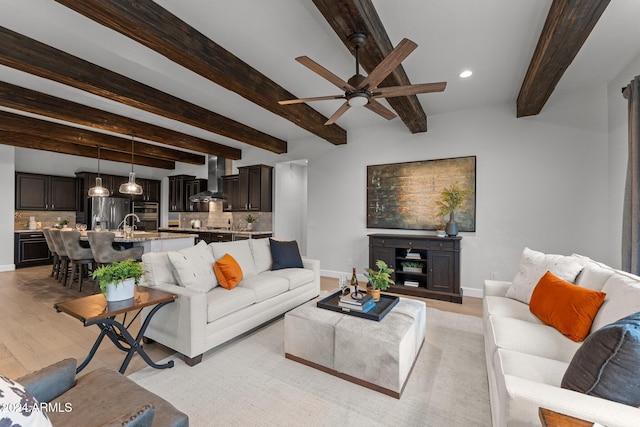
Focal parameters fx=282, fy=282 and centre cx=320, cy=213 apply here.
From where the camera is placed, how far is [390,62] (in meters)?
2.11

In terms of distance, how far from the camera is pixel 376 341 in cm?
205

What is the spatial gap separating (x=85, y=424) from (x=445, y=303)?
4.04 meters

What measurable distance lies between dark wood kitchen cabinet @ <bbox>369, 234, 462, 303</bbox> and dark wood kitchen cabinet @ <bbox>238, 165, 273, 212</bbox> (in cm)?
296

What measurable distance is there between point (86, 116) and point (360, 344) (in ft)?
16.6

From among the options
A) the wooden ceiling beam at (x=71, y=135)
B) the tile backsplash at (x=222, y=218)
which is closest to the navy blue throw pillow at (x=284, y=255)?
the tile backsplash at (x=222, y=218)

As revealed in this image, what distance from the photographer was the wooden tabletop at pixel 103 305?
72.9 inches

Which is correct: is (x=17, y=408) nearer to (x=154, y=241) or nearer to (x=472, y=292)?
(x=154, y=241)

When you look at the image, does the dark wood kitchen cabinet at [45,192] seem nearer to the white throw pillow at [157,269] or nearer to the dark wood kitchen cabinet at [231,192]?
the dark wood kitchen cabinet at [231,192]

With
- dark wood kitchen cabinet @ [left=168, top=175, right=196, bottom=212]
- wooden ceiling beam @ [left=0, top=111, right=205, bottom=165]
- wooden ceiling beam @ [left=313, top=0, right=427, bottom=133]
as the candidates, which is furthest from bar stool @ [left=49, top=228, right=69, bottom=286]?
wooden ceiling beam @ [left=313, top=0, right=427, bottom=133]

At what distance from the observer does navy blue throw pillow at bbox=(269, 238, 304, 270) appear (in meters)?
3.92

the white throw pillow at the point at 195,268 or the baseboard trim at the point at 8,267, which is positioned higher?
the white throw pillow at the point at 195,268

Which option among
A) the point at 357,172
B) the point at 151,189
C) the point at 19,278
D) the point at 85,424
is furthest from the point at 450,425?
the point at 151,189

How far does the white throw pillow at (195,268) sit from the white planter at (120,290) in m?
0.56

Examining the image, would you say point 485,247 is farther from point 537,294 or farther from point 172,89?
point 172,89
